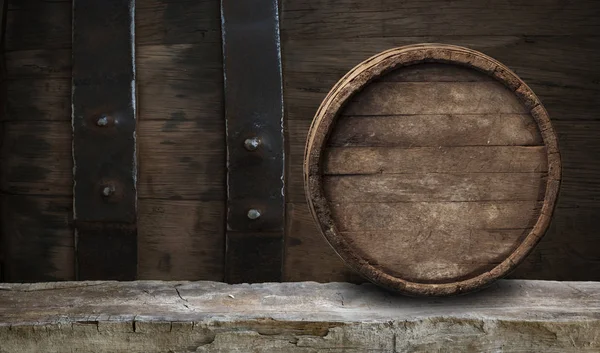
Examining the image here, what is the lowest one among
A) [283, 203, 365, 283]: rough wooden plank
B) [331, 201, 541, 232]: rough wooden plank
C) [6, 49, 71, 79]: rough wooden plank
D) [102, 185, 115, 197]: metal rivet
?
[283, 203, 365, 283]: rough wooden plank

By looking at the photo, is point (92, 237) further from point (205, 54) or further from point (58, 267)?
point (205, 54)

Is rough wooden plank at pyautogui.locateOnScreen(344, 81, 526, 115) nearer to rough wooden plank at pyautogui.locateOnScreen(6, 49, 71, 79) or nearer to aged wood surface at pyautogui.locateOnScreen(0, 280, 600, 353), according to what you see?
aged wood surface at pyautogui.locateOnScreen(0, 280, 600, 353)

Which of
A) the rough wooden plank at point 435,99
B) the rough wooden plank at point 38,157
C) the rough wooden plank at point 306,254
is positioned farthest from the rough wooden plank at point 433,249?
the rough wooden plank at point 38,157

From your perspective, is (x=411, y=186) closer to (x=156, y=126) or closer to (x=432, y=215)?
(x=432, y=215)

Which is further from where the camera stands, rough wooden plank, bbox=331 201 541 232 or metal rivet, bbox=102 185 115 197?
metal rivet, bbox=102 185 115 197

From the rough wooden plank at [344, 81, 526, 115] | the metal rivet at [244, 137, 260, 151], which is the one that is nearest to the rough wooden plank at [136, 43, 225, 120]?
the metal rivet at [244, 137, 260, 151]

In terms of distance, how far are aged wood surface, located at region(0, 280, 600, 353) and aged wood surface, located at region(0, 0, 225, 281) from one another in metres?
0.45

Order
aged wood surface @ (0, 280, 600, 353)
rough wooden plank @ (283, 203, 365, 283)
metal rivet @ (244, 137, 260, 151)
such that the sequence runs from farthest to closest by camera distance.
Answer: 1. rough wooden plank @ (283, 203, 365, 283)
2. metal rivet @ (244, 137, 260, 151)
3. aged wood surface @ (0, 280, 600, 353)

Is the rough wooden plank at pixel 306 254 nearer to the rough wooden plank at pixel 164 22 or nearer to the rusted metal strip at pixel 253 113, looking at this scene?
the rusted metal strip at pixel 253 113

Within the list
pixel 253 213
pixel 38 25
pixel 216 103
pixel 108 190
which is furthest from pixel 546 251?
pixel 38 25

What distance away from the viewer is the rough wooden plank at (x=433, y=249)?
2.04 metres

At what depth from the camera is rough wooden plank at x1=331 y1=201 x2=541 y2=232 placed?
204 centimetres

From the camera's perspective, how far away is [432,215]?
2.04 metres

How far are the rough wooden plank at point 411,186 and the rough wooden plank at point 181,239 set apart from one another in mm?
576
